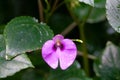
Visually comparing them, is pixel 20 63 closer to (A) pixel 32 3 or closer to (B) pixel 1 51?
(B) pixel 1 51

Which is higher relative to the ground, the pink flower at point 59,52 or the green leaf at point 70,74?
the pink flower at point 59,52

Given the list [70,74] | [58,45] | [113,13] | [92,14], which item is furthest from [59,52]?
[92,14]

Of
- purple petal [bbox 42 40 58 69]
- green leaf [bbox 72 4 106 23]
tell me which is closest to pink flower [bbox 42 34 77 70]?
purple petal [bbox 42 40 58 69]

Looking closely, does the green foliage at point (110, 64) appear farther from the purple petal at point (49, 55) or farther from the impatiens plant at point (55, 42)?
the purple petal at point (49, 55)

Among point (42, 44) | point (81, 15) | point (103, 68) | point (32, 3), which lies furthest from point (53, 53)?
point (32, 3)

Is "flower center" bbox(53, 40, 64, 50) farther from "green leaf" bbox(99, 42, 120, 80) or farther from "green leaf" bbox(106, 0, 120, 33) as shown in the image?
"green leaf" bbox(99, 42, 120, 80)

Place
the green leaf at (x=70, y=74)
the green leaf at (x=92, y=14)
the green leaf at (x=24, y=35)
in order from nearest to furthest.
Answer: the green leaf at (x=24, y=35), the green leaf at (x=70, y=74), the green leaf at (x=92, y=14)

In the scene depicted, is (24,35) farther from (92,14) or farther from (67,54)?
(92,14)

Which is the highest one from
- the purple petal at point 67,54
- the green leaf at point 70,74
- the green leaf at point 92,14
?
the purple petal at point 67,54

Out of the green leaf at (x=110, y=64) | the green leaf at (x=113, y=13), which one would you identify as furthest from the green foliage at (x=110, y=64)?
the green leaf at (x=113, y=13)
